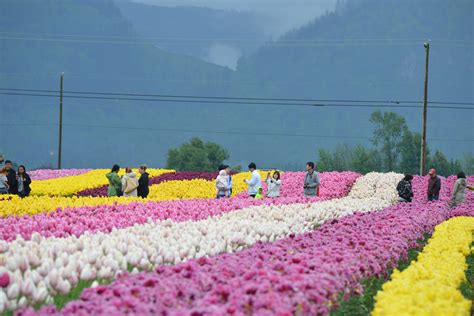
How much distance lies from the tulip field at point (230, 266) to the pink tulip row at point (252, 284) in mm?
12

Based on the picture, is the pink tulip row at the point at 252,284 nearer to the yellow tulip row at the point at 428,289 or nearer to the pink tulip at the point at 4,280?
the yellow tulip row at the point at 428,289

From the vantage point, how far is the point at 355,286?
8367mm

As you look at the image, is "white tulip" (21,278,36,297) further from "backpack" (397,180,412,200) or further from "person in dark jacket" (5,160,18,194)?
"person in dark jacket" (5,160,18,194)

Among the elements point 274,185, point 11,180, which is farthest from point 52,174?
point 274,185

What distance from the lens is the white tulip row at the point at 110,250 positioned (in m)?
6.82

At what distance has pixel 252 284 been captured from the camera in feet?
21.6

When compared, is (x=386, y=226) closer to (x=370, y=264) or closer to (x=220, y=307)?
(x=370, y=264)

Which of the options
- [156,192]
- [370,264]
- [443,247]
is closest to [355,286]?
[370,264]

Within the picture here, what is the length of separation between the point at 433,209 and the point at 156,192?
17.2 meters

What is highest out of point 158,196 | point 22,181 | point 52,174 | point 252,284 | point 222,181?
point 222,181

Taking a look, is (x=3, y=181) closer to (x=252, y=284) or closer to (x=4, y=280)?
(x=4, y=280)

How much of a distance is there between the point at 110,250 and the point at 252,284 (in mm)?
2486

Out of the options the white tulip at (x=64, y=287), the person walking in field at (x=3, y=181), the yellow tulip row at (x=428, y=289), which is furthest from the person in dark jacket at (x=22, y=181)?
the white tulip at (x=64, y=287)

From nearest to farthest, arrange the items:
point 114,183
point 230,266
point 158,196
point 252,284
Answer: point 252,284, point 230,266, point 114,183, point 158,196
